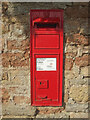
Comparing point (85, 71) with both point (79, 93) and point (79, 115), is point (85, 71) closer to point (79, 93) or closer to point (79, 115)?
point (79, 93)

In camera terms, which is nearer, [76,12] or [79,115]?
[76,12]

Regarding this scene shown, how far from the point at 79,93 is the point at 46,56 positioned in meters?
0.86

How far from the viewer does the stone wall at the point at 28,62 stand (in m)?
2.01

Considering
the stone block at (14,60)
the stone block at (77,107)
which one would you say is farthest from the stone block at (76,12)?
the stone block at (77,107)

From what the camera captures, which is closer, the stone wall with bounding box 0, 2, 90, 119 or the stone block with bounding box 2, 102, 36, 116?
the stone wall with bounding box 0, 2, 90, 119

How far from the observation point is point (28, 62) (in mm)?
2100

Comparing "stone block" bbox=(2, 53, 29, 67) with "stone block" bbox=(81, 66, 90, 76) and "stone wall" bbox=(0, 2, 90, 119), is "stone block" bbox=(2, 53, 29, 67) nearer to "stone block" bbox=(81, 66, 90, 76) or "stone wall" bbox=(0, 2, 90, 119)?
"stone wall" bbox=(0, 2, 90, 119)

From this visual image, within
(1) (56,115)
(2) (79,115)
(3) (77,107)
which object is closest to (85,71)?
(3) (77,107)

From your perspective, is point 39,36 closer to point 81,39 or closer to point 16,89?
point 81,39

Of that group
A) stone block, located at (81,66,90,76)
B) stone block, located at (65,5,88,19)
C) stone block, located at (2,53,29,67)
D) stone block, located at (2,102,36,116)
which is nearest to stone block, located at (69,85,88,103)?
stone block, located at (81,66,90,76)

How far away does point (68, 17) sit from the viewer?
2.00 meters

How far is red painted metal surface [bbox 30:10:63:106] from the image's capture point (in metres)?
1.96

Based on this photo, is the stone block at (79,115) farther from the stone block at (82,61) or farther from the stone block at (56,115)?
the stone block at (82,61)

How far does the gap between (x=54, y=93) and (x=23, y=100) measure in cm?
56
